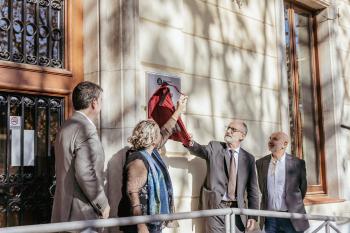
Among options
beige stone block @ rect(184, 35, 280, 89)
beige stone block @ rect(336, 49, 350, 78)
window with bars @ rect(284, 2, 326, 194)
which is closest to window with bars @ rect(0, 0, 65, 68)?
beige stone block @ rect(184, 35, 280, 89)

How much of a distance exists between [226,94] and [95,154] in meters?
2.72

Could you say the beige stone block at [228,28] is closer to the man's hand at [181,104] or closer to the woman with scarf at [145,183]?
the man's hand at [181,104]

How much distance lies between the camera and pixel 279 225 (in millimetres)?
5531

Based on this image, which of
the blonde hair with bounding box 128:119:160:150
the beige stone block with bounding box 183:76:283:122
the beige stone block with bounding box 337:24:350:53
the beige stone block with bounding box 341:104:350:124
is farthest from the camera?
the beige stone block with bounding box 337:24:350:53

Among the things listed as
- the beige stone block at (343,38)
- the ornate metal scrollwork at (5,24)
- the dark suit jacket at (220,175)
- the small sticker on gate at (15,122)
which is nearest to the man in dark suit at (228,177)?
the dark suit jacket at (220,175)

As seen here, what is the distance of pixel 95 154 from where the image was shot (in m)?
3.75

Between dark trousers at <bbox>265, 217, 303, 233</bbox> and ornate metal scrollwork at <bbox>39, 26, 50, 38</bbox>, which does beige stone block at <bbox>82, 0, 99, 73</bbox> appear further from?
dark trousers at <bbox>265, 217, 303, 233</bbox>

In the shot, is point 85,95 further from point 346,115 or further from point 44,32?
point 346,115

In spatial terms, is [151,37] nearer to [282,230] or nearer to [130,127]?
[130,127]

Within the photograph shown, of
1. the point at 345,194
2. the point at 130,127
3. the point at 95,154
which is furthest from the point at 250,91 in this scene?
the point at 95,154

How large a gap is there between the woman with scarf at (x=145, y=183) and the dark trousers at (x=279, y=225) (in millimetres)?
1598

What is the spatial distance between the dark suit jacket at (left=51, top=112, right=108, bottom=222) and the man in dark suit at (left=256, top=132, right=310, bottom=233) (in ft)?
7.73

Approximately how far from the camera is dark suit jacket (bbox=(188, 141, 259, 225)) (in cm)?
529

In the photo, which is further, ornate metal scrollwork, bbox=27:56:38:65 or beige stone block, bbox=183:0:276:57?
beige stone block, bbox=183:0:276:57
